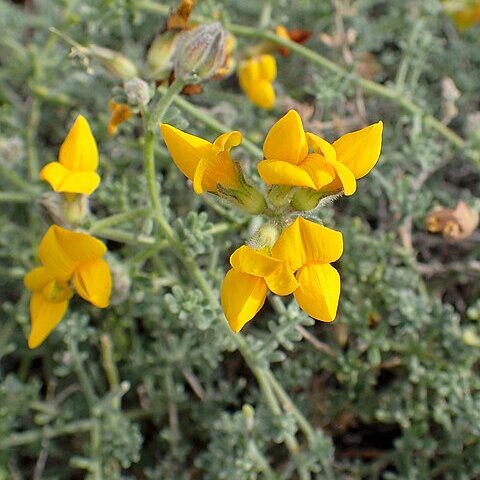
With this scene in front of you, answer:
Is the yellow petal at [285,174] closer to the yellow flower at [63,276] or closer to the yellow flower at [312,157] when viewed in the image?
the yellow flower at [312,157]

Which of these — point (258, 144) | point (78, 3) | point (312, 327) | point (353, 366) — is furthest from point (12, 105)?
point (353, 366)

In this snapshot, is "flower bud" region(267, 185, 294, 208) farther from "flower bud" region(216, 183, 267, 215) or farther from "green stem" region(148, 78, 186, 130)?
"green stem" region(148, 78, 186, 130)

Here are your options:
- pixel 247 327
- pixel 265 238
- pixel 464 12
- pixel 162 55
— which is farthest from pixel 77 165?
pixel 464 12

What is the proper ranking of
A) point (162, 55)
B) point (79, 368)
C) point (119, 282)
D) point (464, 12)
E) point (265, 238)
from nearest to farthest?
point (265, 238) < point (119, 282) < point (162, 55) < point (79, 368) < point (464, 12)

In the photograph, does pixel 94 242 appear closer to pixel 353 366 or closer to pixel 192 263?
pixel 192 263

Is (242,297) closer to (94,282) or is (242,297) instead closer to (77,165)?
(94,282)

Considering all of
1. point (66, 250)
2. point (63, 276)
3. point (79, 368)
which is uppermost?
point (66, 250)

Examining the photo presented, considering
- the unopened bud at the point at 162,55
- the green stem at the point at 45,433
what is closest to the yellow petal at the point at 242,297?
the unopened bud at the point at 162,55

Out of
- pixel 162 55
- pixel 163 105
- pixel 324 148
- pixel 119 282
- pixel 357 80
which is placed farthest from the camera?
pixel 357 80

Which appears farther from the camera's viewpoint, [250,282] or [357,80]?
[357,80]
